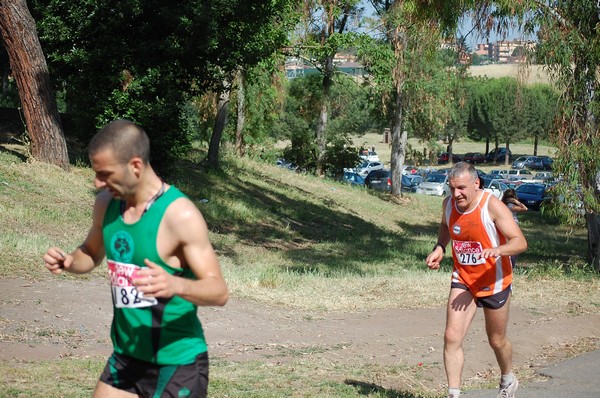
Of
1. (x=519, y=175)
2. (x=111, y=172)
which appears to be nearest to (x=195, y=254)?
(x=111, y=172)

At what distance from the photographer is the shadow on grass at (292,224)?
22078 millimetres

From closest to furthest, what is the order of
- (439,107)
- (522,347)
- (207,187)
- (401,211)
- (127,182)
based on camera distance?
(127,182), (522,347), (207,187), (401,211), (439,107)

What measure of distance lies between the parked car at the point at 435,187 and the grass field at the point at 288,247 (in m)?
8.49

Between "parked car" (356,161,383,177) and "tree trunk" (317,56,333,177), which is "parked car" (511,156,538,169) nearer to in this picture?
"parked car" (356,161,383,177)

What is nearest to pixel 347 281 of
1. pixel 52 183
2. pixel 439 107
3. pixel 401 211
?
pixel 52 183

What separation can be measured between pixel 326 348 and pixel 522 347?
2.48m

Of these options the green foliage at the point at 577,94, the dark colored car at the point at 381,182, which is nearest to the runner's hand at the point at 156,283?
the green foliage at the point at 577,94

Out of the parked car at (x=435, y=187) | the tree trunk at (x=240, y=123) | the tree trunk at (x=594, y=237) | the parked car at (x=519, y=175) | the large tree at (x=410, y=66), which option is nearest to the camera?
the tree trunk at (x=594, y=237)

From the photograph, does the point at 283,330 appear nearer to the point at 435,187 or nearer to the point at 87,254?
the point at 87,254

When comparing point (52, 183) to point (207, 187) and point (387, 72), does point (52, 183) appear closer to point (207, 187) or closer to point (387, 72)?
point (207, 187)

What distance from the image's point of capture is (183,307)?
13.5 ft

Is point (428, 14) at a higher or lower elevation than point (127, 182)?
higher

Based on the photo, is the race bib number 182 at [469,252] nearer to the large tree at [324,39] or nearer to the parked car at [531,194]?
the large tree at [324,39]

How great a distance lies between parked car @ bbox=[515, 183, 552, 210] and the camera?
44344 millimetres
